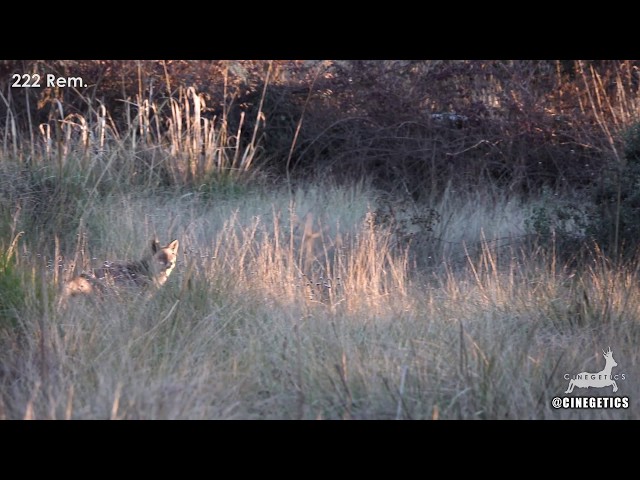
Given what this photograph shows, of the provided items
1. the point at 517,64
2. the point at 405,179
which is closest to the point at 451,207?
the point at 405,179

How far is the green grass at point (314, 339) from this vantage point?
4.23 metres

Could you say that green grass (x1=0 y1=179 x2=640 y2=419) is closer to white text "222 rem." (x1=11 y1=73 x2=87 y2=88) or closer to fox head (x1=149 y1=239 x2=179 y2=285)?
fox head (x1=149 y1=239 x2=179 y2=285)

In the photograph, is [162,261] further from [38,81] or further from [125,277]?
[38,81]

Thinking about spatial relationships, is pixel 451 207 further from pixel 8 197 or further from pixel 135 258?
pixel 8 197

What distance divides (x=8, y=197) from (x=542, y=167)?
7320 mm

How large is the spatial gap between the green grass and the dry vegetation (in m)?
0.02

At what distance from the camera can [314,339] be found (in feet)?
16.7

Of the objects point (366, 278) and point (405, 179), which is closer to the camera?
point (366, 278)

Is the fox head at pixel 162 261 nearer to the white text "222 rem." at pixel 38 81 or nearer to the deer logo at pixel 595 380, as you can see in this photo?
the deer logo at pixel 595 380

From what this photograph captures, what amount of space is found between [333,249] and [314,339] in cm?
288

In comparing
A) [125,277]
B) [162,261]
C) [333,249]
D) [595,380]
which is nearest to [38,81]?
[333,249]

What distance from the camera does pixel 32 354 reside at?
476cm

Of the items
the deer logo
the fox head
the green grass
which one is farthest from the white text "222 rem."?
the deer logo

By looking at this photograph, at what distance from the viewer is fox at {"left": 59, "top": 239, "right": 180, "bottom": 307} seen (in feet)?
18.7
